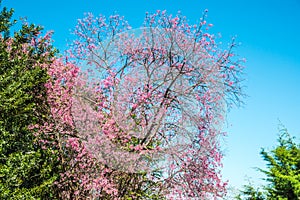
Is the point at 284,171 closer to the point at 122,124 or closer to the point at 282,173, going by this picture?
the point at 282,173

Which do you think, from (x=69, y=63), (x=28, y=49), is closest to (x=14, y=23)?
(x=28, y=49)

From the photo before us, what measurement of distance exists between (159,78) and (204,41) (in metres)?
1.51

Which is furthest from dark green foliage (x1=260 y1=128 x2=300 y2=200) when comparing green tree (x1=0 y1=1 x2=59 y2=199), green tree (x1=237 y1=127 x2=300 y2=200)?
green tree (x1=0 y1=1 x2=59 y2=199)

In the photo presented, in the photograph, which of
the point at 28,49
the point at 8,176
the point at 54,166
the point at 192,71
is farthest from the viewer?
the point at 28,49

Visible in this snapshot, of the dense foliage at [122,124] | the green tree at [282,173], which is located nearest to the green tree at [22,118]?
the dense foliage at [122,124]

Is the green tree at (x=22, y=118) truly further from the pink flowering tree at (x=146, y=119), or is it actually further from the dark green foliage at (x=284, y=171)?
the dark green foliage at (x=284, y=171)

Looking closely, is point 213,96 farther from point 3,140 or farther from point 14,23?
point 14,23

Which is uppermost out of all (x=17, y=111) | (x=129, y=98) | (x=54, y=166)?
(x=129, y=98)

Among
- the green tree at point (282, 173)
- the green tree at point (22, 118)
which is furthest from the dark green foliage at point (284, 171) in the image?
the green tree at point (22, 118)

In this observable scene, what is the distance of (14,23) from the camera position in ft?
37.4

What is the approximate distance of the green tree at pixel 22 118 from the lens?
29.5 feet

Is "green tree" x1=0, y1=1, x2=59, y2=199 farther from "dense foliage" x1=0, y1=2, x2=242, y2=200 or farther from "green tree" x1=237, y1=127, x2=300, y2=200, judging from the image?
"green tree" x1=237, y1=127, x2=300, y2=200

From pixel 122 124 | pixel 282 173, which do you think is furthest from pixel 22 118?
pixel 282 173

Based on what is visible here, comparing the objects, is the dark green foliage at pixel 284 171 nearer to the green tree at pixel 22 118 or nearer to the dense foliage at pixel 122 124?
the dense foliage at pixel 122 124
